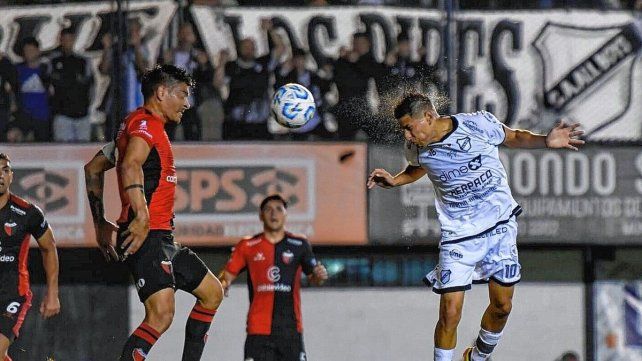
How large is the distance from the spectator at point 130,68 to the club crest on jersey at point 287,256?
3.23 metres

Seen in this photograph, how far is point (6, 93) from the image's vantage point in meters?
14.2

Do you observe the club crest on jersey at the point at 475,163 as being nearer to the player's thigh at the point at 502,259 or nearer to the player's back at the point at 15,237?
the player's thigh at the point at 502,259

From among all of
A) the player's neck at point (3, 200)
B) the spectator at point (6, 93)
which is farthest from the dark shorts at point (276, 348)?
the spectator at point (6, 93)

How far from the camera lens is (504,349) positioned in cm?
1475

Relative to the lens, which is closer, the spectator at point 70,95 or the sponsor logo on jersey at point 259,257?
the sponsor logo on jersey at point 259,257

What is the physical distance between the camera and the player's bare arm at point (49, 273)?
10.7 m

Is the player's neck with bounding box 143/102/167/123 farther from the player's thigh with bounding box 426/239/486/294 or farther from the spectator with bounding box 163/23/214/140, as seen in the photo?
the spectator with bounding box 163/23/214/140

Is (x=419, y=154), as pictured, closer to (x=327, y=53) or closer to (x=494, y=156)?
(x=494, y=156)

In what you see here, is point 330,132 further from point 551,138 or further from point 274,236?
point 551,138

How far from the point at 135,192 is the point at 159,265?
0.54 m

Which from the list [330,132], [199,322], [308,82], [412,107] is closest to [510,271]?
[412,107]

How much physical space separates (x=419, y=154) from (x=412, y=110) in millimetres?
418

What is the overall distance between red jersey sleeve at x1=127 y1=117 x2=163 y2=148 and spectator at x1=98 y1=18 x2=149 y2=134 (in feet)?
18.6

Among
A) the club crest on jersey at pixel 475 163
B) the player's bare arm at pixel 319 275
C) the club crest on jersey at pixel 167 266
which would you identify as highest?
the club crest on jersey at pixel 475 163
